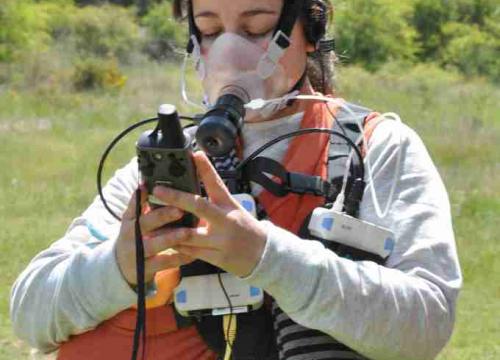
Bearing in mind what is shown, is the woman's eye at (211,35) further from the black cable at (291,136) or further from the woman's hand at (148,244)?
the woman's hand at (148,244)

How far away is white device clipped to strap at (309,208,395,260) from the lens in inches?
84.6

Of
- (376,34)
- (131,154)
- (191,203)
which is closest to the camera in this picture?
(191,203)

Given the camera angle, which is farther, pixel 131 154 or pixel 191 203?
pixel 131 154

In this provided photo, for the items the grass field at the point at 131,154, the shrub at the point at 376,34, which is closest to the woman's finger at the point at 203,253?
the grass field at the point at 131,154

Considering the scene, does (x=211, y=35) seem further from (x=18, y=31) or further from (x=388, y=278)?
(x=18, y=31)

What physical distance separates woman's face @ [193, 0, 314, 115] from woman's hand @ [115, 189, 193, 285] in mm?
592

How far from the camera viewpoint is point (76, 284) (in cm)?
225

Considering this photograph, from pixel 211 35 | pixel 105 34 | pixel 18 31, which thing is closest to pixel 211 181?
pixel 211 35

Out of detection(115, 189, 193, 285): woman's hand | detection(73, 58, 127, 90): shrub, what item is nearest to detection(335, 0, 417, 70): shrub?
detection(73, 58, 127, 90): shrub

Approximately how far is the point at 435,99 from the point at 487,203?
1307cm

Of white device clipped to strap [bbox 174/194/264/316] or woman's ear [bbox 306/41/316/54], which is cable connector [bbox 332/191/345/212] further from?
woman's ear [bbox 306/41/316/54]

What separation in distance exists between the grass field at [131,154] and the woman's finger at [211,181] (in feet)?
4.08

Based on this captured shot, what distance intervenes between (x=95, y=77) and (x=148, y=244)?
2592cm

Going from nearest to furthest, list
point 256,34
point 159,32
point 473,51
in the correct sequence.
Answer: point 256,34 < point 473,51 < point 159,32
